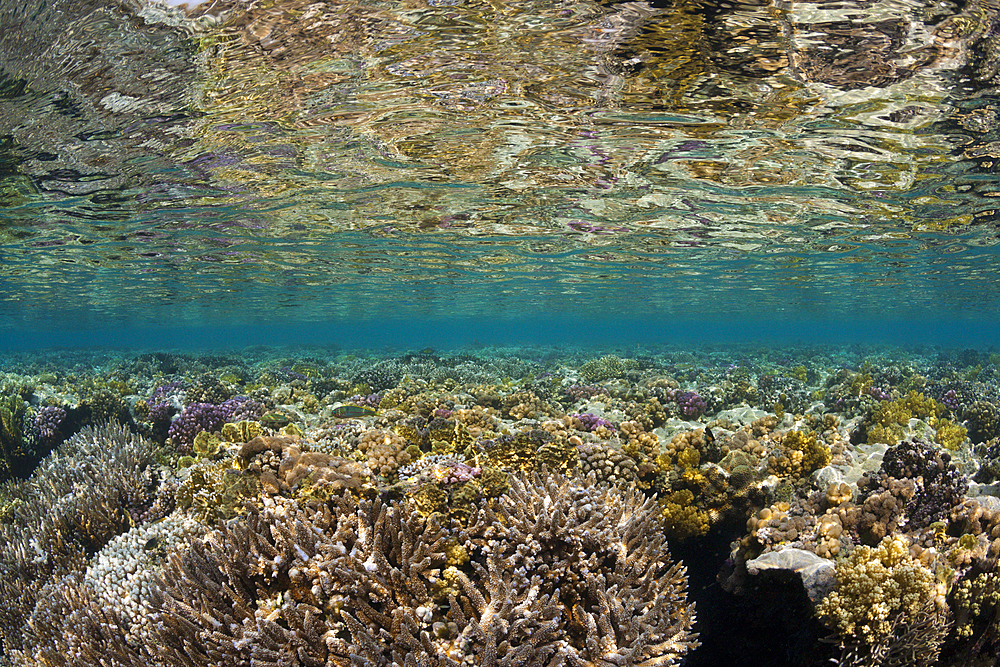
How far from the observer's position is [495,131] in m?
10.3

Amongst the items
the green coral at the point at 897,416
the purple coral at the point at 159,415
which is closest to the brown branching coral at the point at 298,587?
the purple coral at the point at 159,415

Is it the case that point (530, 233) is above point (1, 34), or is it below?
below

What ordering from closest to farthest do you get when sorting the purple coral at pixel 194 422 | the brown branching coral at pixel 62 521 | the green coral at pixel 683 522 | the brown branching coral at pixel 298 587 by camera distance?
the brown branching coral at pixel 298 587, the brown branching coral at pixel 62 521, the green coral at pixel 683 522, the purple coral at pixel 194 422

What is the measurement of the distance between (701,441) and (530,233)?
12.5 m

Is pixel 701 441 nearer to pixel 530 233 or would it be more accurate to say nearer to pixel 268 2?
pixel 268 2

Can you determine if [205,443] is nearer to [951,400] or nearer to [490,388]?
[490,388]

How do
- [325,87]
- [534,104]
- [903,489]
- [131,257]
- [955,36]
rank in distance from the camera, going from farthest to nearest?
1. [131,257]
2. [534,104]
3. [325,87]
4. [955,36]
5. [903,489]

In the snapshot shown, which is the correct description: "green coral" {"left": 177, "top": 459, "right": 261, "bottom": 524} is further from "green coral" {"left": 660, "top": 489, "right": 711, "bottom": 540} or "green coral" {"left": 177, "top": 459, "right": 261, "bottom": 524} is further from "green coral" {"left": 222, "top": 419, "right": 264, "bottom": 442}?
"green coral" {"left": 660, "top": 489, "right": 711, "bottom": 540}

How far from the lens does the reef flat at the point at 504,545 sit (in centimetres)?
413

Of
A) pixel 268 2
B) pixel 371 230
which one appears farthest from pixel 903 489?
pixel 371 230

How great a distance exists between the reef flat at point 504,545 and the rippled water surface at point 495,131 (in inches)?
226

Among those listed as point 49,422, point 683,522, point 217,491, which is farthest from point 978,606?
point 49,422

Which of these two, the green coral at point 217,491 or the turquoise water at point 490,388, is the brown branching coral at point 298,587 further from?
the green coral at point 217,491

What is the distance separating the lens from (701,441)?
8617 mm
